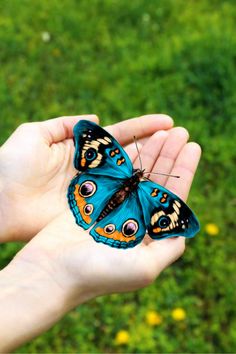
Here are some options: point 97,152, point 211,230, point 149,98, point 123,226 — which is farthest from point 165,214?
point 149,98

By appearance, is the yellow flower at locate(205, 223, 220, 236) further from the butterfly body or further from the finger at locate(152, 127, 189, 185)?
the butterfly body

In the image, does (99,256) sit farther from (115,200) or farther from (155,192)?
(155,192)

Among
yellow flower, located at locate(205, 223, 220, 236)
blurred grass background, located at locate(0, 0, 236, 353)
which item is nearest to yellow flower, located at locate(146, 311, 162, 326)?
blurred grass background, located at locate(0, 0, 236, 353)

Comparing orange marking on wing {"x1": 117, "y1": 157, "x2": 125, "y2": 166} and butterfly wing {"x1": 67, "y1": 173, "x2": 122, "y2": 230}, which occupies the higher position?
orange marking on wing {"x1": 117, "y1": 157, "x2": 125, "y2": 166}

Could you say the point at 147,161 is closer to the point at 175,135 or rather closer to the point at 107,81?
the point at 175,135

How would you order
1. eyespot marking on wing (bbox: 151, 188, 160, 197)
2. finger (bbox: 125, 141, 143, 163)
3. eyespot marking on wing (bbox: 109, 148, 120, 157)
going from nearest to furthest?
eyespot marking on wing (bbox: 151, 188, 160, 197), eyespot marking on wing (bbox: 109, 148, 120, 157), finger (bbox: 125, 141, 143, 163)

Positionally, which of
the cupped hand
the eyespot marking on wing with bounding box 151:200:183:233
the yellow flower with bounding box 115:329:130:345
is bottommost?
the yellow flower with bounding box 115:329:130:345
